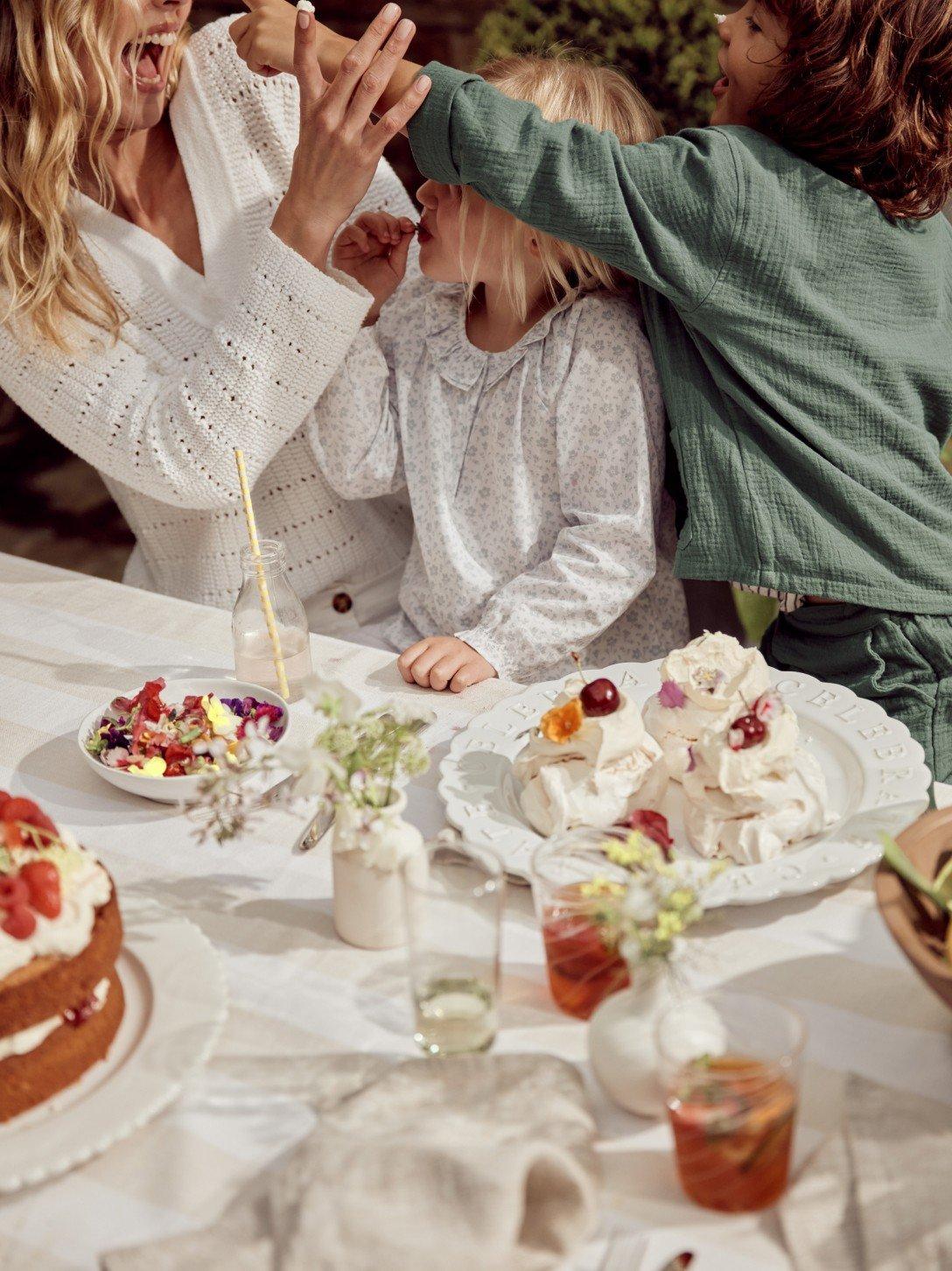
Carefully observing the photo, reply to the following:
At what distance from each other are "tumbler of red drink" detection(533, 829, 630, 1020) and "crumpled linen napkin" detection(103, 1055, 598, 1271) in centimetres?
11

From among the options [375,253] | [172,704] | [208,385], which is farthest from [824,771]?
[375,253]

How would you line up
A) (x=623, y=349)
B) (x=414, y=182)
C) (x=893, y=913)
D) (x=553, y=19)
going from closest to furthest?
(x=893, y=913), (x=623, y=349), (x=553, y=19), (x=414, y=182)

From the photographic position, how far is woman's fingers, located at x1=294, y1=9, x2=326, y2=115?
161 cm

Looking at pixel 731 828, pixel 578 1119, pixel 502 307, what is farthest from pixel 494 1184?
pixel 502 307

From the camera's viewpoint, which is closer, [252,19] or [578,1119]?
[578,1119]

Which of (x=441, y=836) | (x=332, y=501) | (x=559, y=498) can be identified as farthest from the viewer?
(x=332, y=501)

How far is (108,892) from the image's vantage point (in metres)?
0.97

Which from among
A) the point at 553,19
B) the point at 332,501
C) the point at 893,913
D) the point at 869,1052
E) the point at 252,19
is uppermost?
the point at 252,19

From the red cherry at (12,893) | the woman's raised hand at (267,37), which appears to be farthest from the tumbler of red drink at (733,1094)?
the woman's raised hand at (267,37)

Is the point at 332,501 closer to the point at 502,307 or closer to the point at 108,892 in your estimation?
the point at 502,307

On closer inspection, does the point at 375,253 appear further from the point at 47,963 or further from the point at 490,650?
the point at 47,963

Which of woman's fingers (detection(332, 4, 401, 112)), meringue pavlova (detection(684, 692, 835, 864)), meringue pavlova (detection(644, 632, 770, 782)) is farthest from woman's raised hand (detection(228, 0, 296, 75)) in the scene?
meringue pavlova (detection(684, 692, 835, 864))

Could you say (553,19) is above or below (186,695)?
above

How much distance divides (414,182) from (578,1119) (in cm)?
269
